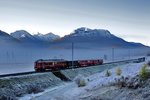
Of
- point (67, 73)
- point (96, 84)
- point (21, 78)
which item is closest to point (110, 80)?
point (96, 84)

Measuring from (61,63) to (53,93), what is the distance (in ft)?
115

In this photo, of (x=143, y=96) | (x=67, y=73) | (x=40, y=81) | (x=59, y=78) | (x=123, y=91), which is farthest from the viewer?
(x=67, y=73)

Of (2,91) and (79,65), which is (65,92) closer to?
(2,91)

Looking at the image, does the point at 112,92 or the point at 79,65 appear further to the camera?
the point at 79,65

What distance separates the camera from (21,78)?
6019 cm

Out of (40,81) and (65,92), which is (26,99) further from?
(40,81)

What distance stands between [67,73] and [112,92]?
36089 mm

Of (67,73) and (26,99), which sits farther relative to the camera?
(67,73)

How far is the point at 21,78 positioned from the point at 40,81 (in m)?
5.05

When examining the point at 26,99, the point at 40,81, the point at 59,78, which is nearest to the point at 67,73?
the point at 59,78

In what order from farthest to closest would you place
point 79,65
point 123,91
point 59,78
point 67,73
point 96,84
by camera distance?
point 79,65
point 67,73
point 59,78
point 96,84
point 123,91

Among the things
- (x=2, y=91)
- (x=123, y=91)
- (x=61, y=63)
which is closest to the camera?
(x=123, y=91)

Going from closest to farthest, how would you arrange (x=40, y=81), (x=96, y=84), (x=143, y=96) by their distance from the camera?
(x=143, y=96)
(x=96, y=84)
(x=40, y=81)

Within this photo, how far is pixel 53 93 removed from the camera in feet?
184
